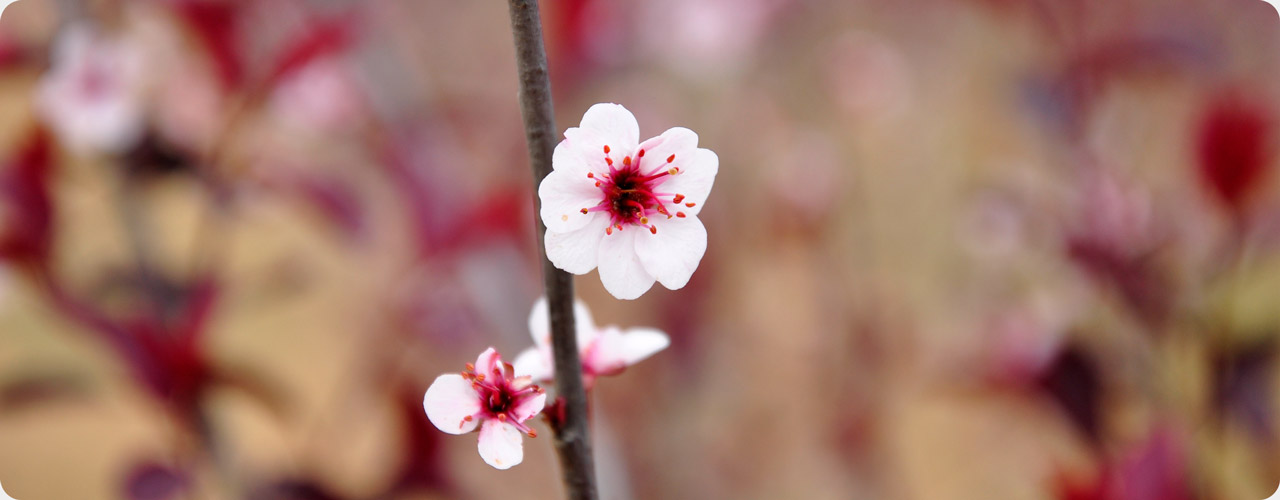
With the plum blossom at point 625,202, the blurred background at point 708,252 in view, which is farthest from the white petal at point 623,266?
the blurred background at point 708,252

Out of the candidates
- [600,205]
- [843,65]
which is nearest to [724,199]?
[843,65]

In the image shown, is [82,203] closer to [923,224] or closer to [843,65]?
[843,65]

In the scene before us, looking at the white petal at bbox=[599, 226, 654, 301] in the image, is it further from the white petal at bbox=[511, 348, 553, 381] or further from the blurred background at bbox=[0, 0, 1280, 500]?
the blurred background at bbox=[0, 0, 1280, 500]

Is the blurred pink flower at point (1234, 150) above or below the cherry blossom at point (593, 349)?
above

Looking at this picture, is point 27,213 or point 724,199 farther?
point 724,199

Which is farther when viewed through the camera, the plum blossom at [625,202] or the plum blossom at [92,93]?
the plum blossom at [92,93]

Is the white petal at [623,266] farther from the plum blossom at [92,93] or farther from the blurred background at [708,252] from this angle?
the plum blossom at [92,93]

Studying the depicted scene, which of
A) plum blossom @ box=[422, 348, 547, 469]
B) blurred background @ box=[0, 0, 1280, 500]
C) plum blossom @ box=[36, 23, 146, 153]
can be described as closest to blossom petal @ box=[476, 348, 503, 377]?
plum blossom @ box=[422, 348, 547, 469]

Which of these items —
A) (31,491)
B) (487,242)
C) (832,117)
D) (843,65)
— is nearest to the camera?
(487,242)
